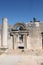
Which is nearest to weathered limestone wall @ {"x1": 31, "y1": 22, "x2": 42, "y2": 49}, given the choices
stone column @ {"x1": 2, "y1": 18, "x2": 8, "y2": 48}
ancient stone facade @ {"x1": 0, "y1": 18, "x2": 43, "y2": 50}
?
ancient stone facade @ {"x1": 0, "y1": 18, "x2": 43, "y2": 50}

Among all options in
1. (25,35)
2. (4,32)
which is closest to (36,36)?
(25,35)

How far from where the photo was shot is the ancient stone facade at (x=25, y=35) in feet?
92.8

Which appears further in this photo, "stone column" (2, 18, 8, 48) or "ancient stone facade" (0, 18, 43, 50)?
"stone column" (2, 18, 8, 48)

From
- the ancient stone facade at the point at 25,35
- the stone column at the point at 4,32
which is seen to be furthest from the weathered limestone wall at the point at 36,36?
the stone column at the point at 4,32

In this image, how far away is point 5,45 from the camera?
2955 centimetres

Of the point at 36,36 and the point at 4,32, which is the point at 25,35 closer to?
the point at 36,36

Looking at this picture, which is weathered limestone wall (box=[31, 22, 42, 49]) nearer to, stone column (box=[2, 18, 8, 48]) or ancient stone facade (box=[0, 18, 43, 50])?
ancient stone facade (box=[0, 18, 43, 50])

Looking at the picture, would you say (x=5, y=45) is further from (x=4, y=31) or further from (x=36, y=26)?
(x=36, y=26)

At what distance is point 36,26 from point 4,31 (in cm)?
537

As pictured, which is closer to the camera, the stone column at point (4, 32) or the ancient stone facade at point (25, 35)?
Answer: the ancient stone facade at point (25, 35)

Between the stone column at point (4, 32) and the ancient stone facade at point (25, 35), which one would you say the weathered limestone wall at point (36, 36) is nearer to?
the ancient stone facade at point (25, 35)

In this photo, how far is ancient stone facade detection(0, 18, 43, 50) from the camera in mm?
28281

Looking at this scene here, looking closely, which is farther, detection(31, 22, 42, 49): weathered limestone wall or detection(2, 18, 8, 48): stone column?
detection(2, 18, 8, 48): stone column

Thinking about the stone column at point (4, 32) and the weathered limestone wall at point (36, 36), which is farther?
the stone column at point (4, 32)
